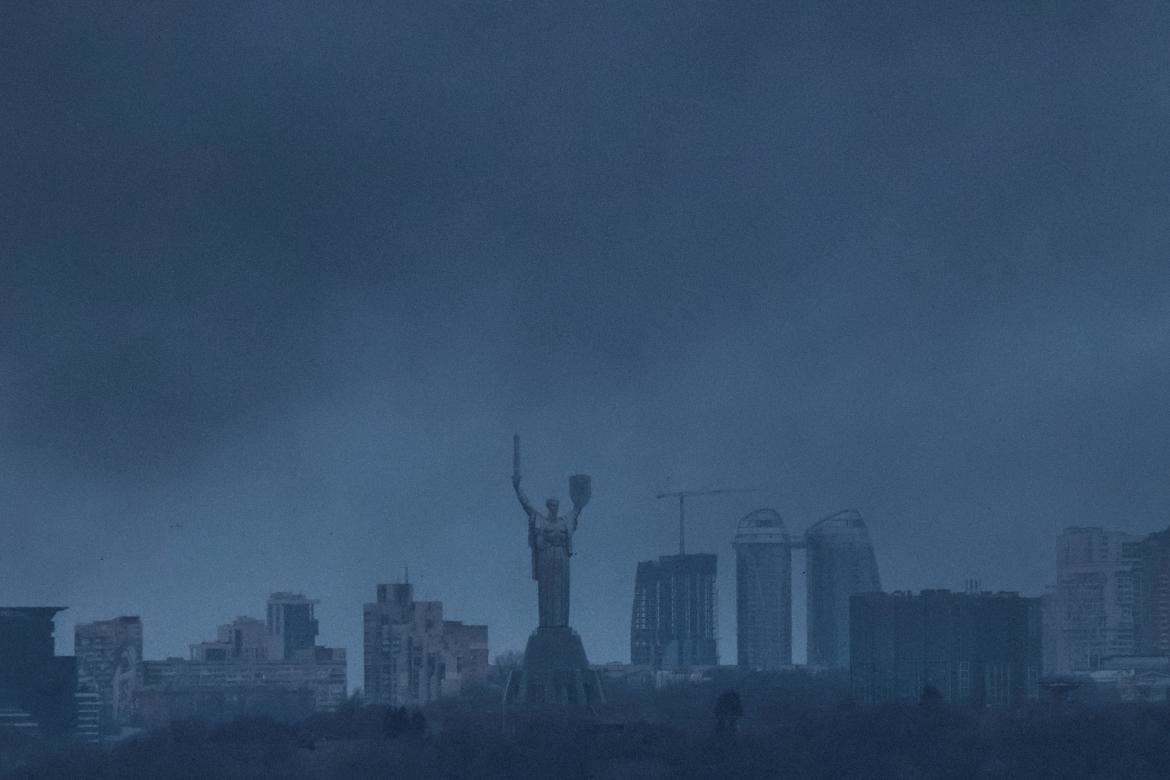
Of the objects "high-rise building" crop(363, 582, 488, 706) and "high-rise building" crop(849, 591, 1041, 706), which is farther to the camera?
"high-rise building" crop(363, 582, 488, 706)

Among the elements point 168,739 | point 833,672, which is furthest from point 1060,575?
point 168,739

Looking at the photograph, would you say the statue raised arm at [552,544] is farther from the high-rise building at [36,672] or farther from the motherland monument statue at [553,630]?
the high-rise building at [36,672]

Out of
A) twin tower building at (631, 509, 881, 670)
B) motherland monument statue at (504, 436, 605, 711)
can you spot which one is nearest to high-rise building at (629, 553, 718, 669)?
twin tower building at (631, 509, 881, 670)

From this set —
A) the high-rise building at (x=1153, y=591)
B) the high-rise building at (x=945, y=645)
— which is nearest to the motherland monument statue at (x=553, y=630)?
the high-rise building at (x=945, y=645)

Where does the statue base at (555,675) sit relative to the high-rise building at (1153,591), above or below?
below


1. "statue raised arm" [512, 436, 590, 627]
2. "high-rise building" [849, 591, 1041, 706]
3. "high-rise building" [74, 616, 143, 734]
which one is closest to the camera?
"statue raised arm" [512, 436, 590, 627]

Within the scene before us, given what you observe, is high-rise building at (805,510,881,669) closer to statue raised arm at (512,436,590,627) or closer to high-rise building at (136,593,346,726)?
high-rise building at (136,593,346,726)
